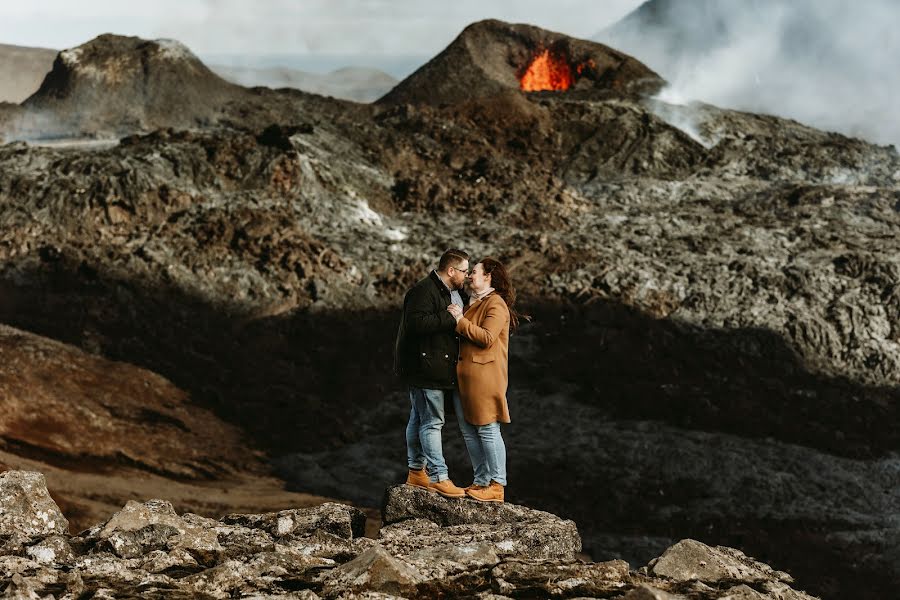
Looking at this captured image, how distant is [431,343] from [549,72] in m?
47.2

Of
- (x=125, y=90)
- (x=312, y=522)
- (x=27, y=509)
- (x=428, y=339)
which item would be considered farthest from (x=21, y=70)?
(x=428, y=339)

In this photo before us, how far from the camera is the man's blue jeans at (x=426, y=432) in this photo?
7.96 metres

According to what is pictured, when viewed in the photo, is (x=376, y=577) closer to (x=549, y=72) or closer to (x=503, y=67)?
(x=503, y=67)

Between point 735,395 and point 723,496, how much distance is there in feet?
16.5

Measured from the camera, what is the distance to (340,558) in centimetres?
755

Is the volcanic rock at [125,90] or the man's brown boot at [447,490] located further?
the volcanic rock at [125,90]

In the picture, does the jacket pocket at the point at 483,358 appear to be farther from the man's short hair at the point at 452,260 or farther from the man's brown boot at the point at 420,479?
the man's brown boot at the point at 420,479

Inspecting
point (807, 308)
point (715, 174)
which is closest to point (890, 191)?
point (715, 174)

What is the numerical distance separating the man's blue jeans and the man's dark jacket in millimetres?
105

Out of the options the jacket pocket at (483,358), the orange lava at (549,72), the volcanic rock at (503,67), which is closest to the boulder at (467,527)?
the jacket pocket at (483,358)

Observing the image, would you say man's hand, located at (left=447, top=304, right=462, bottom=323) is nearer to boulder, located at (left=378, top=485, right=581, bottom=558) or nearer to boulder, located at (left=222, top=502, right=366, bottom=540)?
boulder, located at (left=378, top=485, right=581, bottom=558)

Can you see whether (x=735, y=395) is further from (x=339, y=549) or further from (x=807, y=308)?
(x=339, y=549)

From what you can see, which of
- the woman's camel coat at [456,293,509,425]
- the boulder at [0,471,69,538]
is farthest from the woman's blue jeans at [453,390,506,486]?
the boulder at [0,471,69,538]

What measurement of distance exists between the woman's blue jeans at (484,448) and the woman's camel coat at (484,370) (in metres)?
0.10
